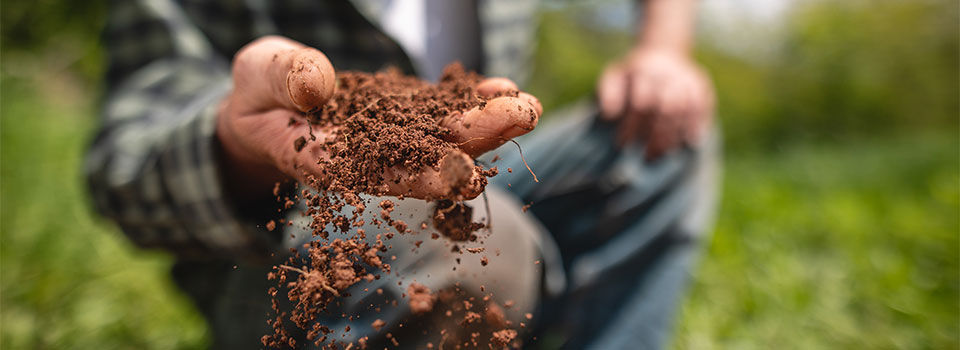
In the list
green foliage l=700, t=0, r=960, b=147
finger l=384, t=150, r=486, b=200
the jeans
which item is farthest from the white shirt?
green foliage l=700, t=0, r=960, b=147

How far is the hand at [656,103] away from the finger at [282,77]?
105 cm

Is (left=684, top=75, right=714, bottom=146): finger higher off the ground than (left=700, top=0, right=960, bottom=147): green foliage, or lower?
higher

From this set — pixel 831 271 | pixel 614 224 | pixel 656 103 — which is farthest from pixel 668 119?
pixel 831 271

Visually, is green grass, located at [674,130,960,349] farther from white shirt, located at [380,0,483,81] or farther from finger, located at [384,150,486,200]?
finger, located at [384,150,486,200]

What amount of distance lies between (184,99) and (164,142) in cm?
18

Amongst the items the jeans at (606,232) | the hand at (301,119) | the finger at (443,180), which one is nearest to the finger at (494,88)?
the hand at (301,119)

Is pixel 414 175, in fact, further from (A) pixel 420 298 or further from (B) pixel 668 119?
(B) pixel 668 119

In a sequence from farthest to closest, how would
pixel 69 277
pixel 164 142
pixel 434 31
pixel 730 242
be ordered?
pixel 730 242
pixel 69 277
pixel 434 31
pixel 164 142

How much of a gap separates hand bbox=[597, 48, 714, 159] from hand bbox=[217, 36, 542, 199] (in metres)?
0.91

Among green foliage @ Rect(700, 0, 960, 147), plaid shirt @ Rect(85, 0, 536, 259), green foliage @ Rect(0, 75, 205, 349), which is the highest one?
plaid shirt @ Rect(85, 0, 536, 259)

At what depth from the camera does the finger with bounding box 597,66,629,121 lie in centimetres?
158

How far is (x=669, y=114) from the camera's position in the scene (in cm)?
151

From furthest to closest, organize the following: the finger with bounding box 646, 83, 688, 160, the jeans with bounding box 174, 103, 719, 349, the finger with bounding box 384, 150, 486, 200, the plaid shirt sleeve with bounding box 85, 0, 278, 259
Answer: the finger with bounding box 646, 83, 688, 160 → the jeans with bounding box 174, 103, 719, 349 → the plaid shirt sleeve with bounding box 85, 0, 278, 259 → the finger with bounding box 384, 150, 486, 200

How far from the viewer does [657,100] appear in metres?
1.50
